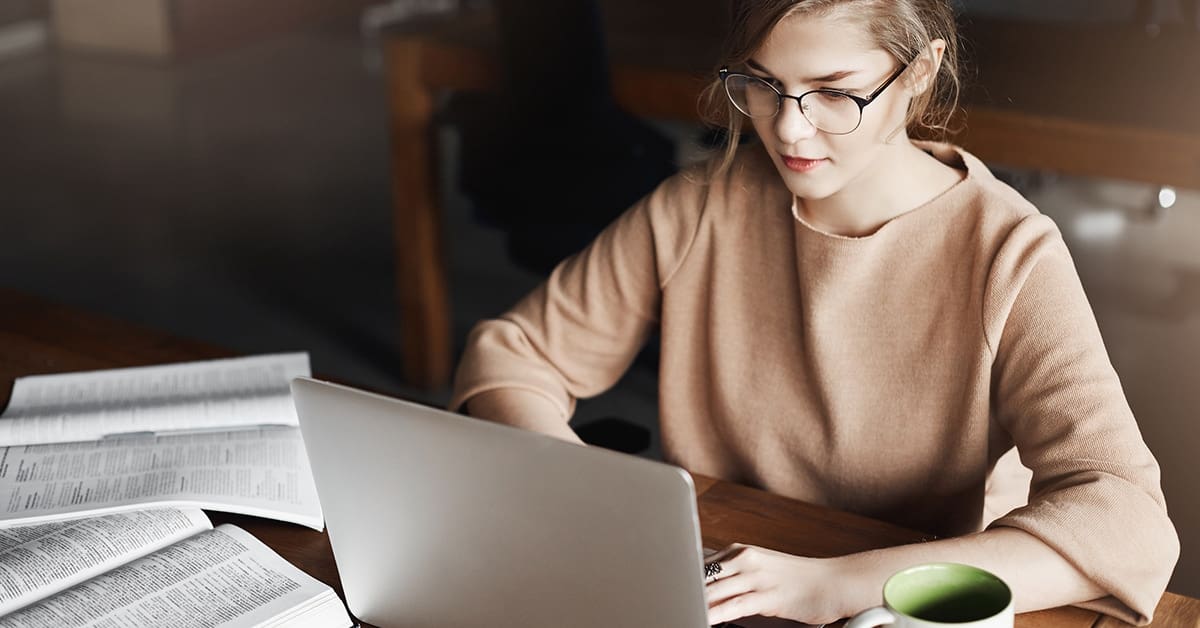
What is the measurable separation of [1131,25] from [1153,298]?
447mm

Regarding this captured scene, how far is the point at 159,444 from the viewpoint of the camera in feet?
4.53

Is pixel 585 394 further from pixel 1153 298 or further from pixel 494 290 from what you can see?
pixel 494 290

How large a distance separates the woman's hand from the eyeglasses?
1.37ft

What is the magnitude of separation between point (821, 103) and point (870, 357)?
0.94 ft

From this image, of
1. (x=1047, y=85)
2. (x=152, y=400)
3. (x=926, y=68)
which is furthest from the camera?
(x=1047, y=85)

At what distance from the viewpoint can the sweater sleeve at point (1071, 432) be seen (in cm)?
109

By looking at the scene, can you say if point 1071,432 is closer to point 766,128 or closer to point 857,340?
point 857,340

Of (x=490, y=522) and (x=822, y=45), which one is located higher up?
(x=822, y=45)

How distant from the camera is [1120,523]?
1102mm

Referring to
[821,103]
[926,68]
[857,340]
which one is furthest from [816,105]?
[857,340]

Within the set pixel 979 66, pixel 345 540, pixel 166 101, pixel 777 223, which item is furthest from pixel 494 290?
pixel 345 540

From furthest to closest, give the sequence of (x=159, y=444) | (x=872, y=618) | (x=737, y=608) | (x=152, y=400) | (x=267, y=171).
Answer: (x=267, y=171), (x=152, y=400), (x=159, y=444), (x=737, y=608), (x=872, y=618)

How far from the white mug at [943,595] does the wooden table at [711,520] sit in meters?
0.21

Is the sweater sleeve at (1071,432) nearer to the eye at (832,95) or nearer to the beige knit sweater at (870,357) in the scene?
the beige knit sweater at (870,357)
